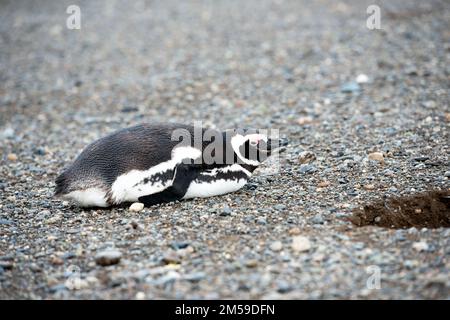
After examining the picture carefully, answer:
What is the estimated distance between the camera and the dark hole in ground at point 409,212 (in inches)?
148

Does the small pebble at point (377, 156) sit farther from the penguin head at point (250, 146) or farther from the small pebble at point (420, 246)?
the small pebble at point (420, 246)

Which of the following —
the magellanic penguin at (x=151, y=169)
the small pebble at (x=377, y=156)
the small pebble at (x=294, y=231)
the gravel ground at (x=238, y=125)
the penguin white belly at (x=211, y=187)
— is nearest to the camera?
the gravel ground at (x=238, y=125)

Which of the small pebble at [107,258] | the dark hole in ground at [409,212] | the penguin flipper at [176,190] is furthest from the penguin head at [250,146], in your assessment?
the small pebble at [107,258]

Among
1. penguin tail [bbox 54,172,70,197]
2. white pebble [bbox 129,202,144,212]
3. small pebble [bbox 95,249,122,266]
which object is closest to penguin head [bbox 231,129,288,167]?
white pebble [bbox 129,202,144,212]

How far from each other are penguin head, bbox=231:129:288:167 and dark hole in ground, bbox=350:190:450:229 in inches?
38.6

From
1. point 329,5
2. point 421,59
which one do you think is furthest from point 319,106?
point 329,5

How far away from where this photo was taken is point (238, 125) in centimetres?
618

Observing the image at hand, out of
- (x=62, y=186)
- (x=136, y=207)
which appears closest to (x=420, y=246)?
(x=136, y=207)

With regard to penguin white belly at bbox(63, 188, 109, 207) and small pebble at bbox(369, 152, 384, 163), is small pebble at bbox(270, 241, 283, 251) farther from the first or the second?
small pebble at bbox(369, 152, 384, 163)

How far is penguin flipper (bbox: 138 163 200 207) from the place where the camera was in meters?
4.07

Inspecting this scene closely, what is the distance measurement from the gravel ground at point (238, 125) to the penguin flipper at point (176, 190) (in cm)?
7

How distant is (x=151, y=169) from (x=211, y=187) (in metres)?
0.51

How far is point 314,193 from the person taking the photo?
420 cm
